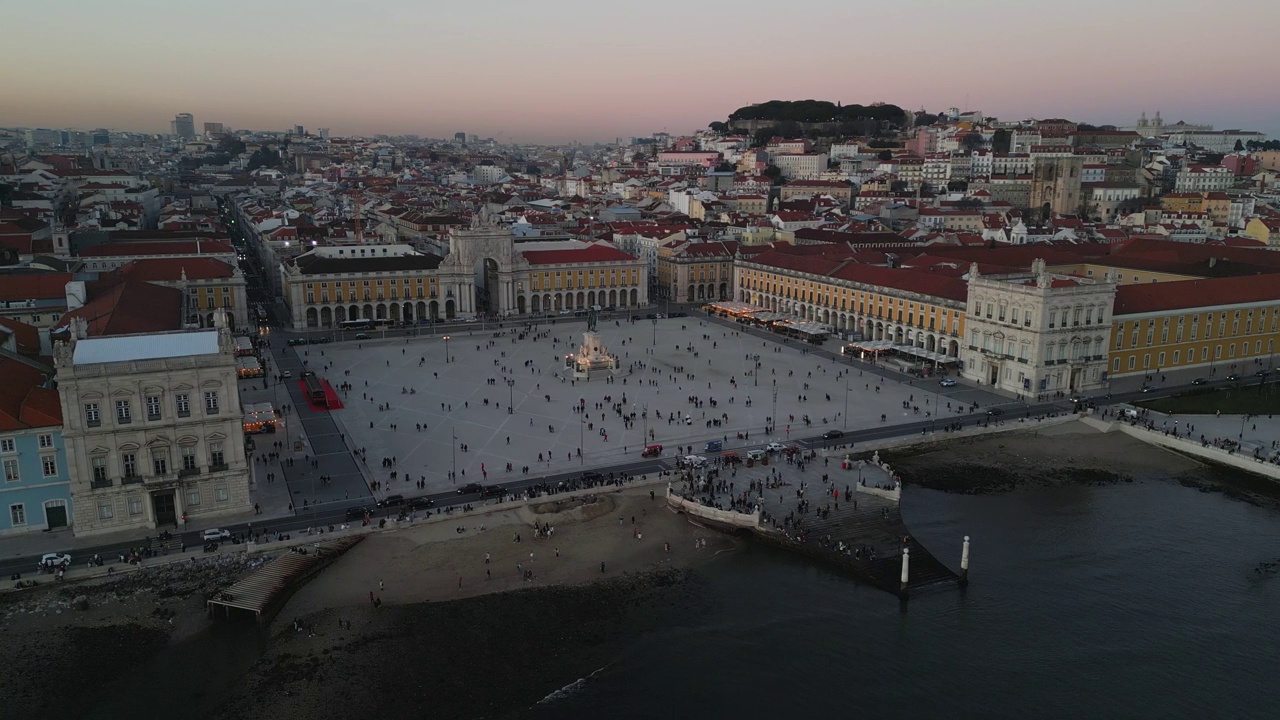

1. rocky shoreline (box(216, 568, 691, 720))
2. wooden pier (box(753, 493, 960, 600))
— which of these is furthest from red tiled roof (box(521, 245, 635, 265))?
rocky shoreline (box(216, 568, 691, 720))

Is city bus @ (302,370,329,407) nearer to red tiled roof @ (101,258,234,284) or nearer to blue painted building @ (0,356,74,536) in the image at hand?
blue painted building @ (0,356,74,536)

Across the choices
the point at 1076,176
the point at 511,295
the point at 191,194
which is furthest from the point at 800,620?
the point at 191,194

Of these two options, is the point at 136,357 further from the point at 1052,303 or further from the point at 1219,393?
the point at 1219,393

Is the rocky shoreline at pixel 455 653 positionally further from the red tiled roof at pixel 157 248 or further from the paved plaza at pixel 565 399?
the red tiled roof at pixel 157 248

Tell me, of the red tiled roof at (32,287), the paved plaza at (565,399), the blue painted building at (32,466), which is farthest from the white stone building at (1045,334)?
the red tiled roof at (32,287)

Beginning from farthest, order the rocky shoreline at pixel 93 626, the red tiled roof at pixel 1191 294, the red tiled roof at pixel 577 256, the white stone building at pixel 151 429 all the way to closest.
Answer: the red tiled roof at pixel 577 256 < the red tiled roof at pixel 1191 294 < the white stone building at pixel 151 429 < the rocky shoreline at pixel 93 626
